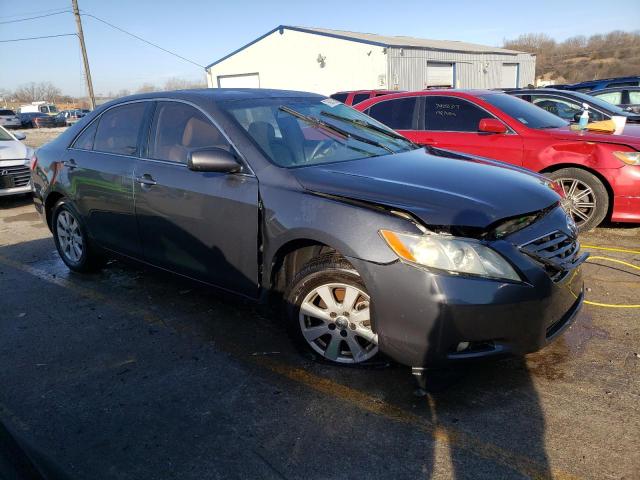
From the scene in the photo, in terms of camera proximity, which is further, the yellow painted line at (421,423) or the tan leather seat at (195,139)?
the tan leather seat at (195,139)

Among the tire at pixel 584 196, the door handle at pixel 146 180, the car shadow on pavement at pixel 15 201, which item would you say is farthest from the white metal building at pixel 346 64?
the door handle at pixel 146 180

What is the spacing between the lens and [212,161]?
10.5 ft

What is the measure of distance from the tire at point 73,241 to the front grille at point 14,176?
459 centimetres

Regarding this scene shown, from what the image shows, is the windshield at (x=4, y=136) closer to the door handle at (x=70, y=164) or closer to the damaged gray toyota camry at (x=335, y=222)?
the door handle at (x=70, y=164)

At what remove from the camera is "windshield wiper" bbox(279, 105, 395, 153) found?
3.78 m

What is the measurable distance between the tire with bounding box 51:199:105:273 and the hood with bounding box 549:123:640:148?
505 cm

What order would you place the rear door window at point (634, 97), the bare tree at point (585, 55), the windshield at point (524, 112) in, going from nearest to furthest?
the windshield at point (524, 112)
the rear door window at point (634, 97)
the bare tree at point (585, 55)

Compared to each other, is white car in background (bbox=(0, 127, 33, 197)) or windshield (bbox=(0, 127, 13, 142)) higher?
windshield (bbox=(0, 127, 13, 142))

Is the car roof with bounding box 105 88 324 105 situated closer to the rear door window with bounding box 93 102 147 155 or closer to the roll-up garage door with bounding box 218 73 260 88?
the rear door window with bounding box 93 102 147 155

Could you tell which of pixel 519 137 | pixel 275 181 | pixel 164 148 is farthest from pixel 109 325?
pixel 519 137

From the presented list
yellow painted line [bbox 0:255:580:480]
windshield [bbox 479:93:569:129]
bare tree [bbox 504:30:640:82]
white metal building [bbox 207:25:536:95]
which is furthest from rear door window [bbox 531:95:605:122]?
bare tree [bbox 504:30:640:82]

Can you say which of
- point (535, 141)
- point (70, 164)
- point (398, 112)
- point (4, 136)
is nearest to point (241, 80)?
point (4, 136)

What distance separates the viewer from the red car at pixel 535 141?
17.9ft

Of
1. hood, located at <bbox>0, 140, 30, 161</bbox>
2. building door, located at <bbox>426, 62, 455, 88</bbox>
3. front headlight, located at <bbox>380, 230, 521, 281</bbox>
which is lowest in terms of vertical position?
front headlight, located at <bbox>380, 230, 521, 281</bbox>
